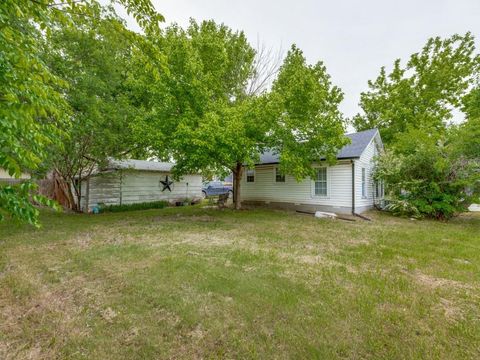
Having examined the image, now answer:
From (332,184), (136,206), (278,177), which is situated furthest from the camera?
(278,177)

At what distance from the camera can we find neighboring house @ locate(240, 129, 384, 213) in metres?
10.9

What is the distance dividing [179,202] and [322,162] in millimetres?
9157

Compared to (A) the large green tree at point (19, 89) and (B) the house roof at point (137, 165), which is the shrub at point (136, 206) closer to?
(B) the house roof at point (137, 165)

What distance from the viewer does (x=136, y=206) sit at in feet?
43.2

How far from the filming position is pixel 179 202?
51.1 feet

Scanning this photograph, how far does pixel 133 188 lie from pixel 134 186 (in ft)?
0.43

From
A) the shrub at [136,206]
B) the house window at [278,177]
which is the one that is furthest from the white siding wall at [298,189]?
the shrub at [136,206]

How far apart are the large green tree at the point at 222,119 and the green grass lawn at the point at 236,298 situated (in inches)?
142

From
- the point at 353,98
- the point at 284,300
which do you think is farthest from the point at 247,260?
the point at 353,98

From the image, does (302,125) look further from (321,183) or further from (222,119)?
(321,183)

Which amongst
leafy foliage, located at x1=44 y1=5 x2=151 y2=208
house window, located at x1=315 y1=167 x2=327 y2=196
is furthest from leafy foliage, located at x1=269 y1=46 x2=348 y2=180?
leafy foliage, located at x1=44 y1=5 x2=151 y2=208

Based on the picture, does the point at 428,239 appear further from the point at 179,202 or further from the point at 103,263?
the point at 179,202

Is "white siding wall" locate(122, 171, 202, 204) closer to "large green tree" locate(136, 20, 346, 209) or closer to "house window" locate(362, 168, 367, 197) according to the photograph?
"large green tree" locate(136, 20, 346, 209)

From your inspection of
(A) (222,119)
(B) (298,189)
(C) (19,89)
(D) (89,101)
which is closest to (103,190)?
(D) (89,101)
